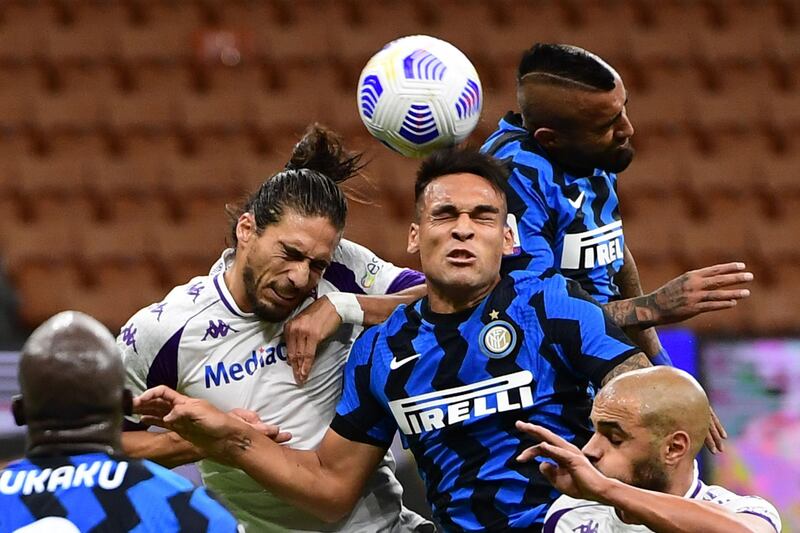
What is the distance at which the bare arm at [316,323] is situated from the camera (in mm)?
3816

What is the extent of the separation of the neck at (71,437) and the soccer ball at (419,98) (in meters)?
1.76

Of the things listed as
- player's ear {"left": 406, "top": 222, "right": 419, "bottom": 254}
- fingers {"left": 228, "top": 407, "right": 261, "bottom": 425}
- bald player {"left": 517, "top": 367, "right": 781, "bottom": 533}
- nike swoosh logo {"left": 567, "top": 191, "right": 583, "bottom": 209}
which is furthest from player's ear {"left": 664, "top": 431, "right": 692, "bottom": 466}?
fingers {"left": 228, "top": 407, "right": 261, "bottom": 425}

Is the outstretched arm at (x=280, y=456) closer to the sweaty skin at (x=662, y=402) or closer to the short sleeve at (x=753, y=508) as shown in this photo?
the sweaty skin at (x=662, y=402)

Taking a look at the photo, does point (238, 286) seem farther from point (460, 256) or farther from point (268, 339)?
point (460, 256)

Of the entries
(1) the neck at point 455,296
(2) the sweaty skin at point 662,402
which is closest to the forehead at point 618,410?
(2) the sweaty skin at point 662,402

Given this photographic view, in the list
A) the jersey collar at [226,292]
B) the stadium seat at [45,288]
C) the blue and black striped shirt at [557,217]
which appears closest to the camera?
the blue and black striped shirt at [557,217]

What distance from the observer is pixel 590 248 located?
4023 millimetres

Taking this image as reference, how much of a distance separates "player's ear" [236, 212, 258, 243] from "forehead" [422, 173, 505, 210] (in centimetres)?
50

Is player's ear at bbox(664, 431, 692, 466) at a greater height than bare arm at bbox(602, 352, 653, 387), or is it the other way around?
bare arm at bbox(602, 352, 653, 387)

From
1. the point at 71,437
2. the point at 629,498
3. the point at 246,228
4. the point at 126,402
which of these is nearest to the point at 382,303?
the point at 246,228

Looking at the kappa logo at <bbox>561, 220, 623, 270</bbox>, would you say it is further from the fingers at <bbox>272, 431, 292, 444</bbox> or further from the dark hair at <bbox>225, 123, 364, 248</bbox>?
the fingers at <bbox>272, 431, 292, 444</bbox>

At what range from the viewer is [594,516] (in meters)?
3.18

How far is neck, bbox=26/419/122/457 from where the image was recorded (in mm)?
2434

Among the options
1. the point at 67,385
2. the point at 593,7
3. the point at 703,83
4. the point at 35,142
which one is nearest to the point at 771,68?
the point at 703,83
